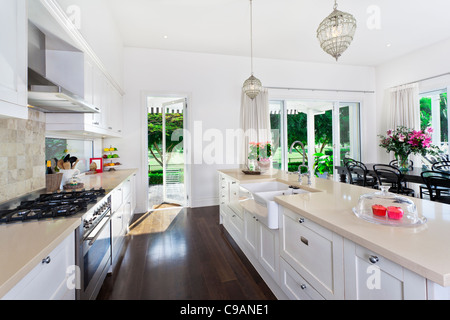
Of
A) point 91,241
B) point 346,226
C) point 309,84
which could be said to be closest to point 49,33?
point 91,241

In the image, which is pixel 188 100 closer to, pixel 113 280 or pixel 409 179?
pixel 113 280

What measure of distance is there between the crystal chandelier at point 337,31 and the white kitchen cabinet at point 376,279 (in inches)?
71.0

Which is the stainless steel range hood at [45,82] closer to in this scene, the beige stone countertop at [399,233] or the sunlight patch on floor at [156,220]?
the beige stone countertop at [399,233]

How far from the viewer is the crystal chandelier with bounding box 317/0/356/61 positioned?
185 cm

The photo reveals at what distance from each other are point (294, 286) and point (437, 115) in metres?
5.19

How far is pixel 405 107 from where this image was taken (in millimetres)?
4633

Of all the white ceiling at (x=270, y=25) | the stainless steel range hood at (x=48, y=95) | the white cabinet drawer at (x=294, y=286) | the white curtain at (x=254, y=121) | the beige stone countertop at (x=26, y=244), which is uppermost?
the white ceiling at (x=270, y=25)

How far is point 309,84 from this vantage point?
497cm

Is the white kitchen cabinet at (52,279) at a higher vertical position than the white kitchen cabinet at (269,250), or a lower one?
higher

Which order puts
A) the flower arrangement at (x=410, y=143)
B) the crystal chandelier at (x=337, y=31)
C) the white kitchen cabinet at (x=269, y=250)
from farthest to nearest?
the flower arrangement at (x=410, y=143) < the crystal chandelier at (x=337, y=31) < the white kitchen cabinet at (x=269, y=250)

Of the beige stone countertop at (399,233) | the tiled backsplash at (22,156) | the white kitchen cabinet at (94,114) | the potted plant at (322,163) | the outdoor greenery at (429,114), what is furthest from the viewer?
the potted plant at (322,163)

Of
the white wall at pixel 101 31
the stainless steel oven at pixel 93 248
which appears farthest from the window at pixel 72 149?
the white wall at pixel 101 31

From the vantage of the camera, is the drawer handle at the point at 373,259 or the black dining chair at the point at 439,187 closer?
the drawer handle at the point at 373,259

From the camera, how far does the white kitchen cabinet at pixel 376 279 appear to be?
683 millimetres
